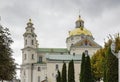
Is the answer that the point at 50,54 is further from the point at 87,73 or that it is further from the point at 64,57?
the point at 87,73

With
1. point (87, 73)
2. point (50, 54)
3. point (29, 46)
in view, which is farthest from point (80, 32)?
point (87, 73)

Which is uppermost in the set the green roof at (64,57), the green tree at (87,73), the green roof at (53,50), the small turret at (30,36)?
the small turret at (30,36)

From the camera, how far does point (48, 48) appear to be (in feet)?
424

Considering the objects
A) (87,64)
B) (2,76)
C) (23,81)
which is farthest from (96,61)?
(23,81)

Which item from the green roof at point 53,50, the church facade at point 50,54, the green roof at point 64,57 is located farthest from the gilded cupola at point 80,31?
the green roof at point 64,57

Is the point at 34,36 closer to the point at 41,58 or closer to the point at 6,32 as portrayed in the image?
the point at 41,58

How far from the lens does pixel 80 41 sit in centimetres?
11581

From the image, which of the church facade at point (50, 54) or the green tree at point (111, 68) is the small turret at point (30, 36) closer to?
the church facade at point (50, 54)

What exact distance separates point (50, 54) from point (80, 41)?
941 cm

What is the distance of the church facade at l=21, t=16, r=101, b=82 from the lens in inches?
4355

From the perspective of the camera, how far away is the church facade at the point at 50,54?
363 ft

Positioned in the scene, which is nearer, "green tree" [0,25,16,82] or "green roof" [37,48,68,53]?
"green tree" [0,25,16,82]

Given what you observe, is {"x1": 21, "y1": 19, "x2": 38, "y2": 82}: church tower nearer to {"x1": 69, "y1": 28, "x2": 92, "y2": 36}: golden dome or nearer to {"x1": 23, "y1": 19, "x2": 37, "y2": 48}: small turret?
{"x1": 23, "y1": 19, "x2": 37, "y2": 48}: small turret

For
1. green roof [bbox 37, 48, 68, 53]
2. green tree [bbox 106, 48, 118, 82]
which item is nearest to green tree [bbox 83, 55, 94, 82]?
green tree [bbox 106, 48, 118, 82]
